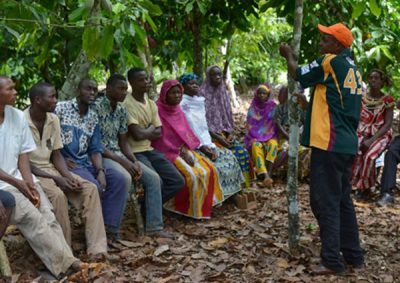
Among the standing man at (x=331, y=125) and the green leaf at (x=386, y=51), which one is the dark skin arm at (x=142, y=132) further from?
the green leaf at (x=386, y=51)

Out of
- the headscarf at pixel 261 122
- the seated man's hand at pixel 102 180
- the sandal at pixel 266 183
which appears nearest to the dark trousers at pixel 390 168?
the sandal at pixel 266 183

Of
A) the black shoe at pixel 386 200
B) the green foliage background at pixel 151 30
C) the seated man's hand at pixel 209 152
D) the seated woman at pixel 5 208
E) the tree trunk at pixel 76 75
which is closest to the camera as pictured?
the seated woman at pixel 5 208

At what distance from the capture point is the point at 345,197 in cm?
385

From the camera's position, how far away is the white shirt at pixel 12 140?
144 inches

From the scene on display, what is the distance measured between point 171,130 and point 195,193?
0.69m

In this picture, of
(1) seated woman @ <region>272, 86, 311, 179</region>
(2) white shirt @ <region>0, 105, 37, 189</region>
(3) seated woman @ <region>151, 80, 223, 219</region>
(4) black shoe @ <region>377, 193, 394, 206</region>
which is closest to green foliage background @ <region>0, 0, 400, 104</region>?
(3) seated woman @ <region>151, 80, 223, 219</region>

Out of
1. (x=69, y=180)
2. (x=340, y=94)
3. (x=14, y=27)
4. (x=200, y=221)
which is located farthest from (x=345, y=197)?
(x=14, y=27)

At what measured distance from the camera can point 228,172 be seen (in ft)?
18.5

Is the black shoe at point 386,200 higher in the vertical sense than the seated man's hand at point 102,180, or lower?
lower

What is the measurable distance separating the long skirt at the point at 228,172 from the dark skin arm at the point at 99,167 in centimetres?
145

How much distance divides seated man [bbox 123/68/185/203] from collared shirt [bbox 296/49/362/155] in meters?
1.73

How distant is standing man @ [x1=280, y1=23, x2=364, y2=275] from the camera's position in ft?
11.7

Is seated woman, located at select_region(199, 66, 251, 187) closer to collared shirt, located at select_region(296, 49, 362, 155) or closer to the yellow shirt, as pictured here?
the yellow shirt

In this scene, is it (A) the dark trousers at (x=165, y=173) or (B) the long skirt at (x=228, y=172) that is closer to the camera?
(A) the dark trousers at (x=165, y=173)
